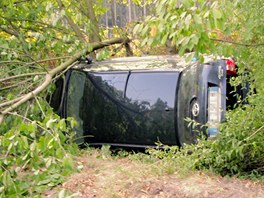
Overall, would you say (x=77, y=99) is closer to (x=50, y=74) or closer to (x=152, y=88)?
(x=50, y=74)

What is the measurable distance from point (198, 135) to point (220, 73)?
0.87m

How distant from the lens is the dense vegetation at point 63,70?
302 centimetres

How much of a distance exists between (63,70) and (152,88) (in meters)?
1.51

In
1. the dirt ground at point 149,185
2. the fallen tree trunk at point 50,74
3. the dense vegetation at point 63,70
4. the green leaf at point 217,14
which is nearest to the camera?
the green leaf at point 217,14

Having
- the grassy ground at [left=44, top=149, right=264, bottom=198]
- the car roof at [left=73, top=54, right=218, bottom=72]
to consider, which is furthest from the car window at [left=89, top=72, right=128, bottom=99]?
the grassy ground at [left=44, top=149, right=264, bottom=198]

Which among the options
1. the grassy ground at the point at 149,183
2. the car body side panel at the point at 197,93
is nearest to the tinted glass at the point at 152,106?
the car body side panel at the point at 197,93

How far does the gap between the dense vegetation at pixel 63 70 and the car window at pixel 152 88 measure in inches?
36.5

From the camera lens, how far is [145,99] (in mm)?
5684

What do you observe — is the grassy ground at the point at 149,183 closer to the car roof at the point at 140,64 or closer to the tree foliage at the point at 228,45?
the tree foliage at the point at 228,45

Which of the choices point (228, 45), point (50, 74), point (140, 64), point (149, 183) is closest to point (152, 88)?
point (140, 64)

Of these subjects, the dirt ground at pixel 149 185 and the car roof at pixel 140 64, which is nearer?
the dirt ground at pixel 149 185

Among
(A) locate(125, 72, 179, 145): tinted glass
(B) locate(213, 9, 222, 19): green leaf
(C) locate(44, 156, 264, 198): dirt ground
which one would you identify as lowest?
(C) locate(44, 156, 264, 198): dirt ground

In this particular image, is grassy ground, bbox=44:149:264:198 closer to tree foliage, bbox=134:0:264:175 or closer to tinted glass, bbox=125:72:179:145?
tree foliage, bbox=134:0:264:175

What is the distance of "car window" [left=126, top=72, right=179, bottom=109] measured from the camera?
18.3 ft
